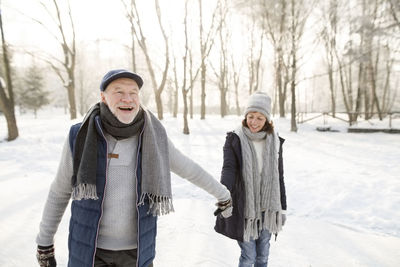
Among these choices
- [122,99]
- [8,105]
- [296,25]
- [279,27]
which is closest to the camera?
[122,99]

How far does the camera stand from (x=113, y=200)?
1.58 metres

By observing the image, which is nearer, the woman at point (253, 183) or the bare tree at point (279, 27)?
the woman at point (253, 183)

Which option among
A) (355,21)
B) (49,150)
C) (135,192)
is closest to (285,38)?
(355,21)

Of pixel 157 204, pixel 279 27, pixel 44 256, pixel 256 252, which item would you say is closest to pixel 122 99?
pixel 157 204

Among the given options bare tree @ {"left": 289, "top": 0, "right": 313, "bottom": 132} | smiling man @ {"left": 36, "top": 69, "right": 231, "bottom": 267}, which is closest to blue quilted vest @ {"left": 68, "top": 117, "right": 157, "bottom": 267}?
smiling man @ {"left": 36, "top": 69, "right": 231, "bottom": 267}

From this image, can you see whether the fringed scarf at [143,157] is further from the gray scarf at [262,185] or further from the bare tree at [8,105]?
the bare tree at [8,105]

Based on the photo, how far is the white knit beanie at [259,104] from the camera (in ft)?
7.98

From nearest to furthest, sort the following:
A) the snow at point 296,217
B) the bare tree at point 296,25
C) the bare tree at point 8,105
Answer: the snow at point 296,217
the bare tree at point 8,105
the bare tree at point 296,25

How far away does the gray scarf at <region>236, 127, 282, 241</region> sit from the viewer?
91.6 inches

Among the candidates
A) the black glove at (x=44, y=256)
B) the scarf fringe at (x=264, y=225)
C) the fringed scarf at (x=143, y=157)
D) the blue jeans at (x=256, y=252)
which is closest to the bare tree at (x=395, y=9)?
the scarf fringe at (x=264, y=225)

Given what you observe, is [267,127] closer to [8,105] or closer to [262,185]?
[262,185]

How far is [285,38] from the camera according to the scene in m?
14.5

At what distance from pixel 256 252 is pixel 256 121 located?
127 centimetres

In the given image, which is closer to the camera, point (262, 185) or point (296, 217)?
point (262, 185)
